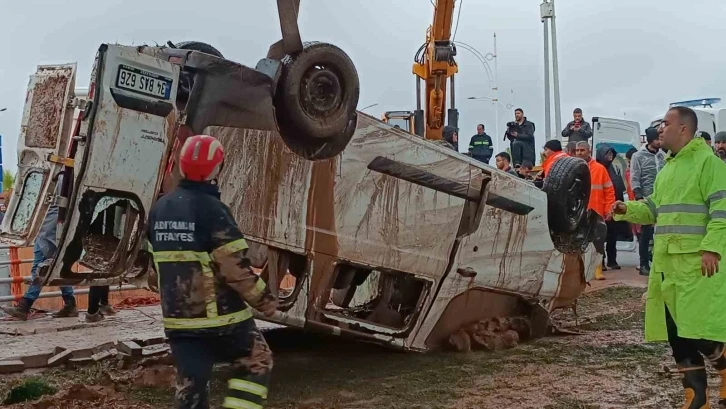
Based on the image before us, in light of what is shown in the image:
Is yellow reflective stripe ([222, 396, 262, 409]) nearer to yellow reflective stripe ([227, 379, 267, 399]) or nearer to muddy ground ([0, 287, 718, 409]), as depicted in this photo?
yellow reflective stripe ([227, 379, 267, 399])

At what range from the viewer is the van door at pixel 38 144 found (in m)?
4.09

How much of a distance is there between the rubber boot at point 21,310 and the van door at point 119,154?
3.51 meters

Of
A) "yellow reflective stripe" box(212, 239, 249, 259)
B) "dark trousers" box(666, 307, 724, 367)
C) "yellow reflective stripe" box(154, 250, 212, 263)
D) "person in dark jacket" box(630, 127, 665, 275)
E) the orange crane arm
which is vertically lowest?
"dark trousers" box(666, 307, 724, 367)

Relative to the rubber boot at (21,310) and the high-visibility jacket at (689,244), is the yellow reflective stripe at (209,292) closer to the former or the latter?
the high-visibility jacket at (689,244)

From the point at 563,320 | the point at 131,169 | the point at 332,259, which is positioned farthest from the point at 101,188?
the point at 563,320

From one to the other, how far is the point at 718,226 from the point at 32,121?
3692mm

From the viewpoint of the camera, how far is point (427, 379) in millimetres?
4762

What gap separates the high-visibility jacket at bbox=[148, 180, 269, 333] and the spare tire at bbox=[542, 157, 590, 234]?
3.48 meters

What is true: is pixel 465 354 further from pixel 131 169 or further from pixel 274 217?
pixel 131 169

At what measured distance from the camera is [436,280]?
5.12m

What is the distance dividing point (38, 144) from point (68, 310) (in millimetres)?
3716

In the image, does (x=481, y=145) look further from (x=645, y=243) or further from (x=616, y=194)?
(x=645, y=243)

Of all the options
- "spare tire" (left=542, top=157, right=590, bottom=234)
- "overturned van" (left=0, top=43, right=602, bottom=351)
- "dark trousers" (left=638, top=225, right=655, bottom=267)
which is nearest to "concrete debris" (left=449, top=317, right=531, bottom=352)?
"overturned van" (left=0, top=43, right=602, bottom=351)

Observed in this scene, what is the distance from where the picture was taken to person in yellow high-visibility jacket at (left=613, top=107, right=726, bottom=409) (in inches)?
143
